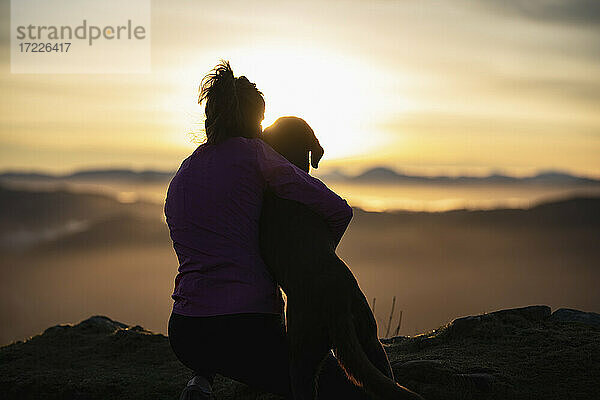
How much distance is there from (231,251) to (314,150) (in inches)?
39.2

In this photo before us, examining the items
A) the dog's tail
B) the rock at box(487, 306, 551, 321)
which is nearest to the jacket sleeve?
the dog's tail

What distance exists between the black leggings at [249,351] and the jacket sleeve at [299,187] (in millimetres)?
604

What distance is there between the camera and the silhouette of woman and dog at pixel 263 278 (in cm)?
333

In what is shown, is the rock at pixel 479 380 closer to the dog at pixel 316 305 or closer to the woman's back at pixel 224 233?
the dog at pixel 316 305

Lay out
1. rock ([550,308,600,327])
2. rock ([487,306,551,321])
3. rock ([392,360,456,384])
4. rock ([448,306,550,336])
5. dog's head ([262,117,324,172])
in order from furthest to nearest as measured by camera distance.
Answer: rock ([550,308,600,327]), rock ([487,306,551,321]), rock ([448,306,550,336]), rock ([392,360,456,384]), dog's head ([262,117,324,172])

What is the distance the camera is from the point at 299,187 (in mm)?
3420

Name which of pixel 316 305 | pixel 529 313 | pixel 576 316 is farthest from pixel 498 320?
pixel 316 305

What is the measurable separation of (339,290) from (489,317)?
10.9 ft

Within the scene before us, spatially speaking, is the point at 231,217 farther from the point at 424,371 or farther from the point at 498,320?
the point at 498,320

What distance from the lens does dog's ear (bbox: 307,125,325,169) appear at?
4.01 m

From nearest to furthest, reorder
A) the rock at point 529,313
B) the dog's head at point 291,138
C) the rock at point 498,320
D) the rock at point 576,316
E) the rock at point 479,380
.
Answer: the dog's head at point 291,138 → the rock at point 479,380 → the rock at point 498,320 → the rock at point 529,313 → the rock at point 576,316

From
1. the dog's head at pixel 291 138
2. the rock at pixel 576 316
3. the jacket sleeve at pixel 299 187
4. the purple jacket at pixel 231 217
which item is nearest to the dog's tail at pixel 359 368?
the purple jacket at pixel 231 217

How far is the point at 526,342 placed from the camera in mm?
5590

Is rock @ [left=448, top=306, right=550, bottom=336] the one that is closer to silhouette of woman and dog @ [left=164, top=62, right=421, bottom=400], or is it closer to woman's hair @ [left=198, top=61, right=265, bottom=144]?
silhouette of woman and dog @ [left=164, top=62, right=421, bottom=400]
